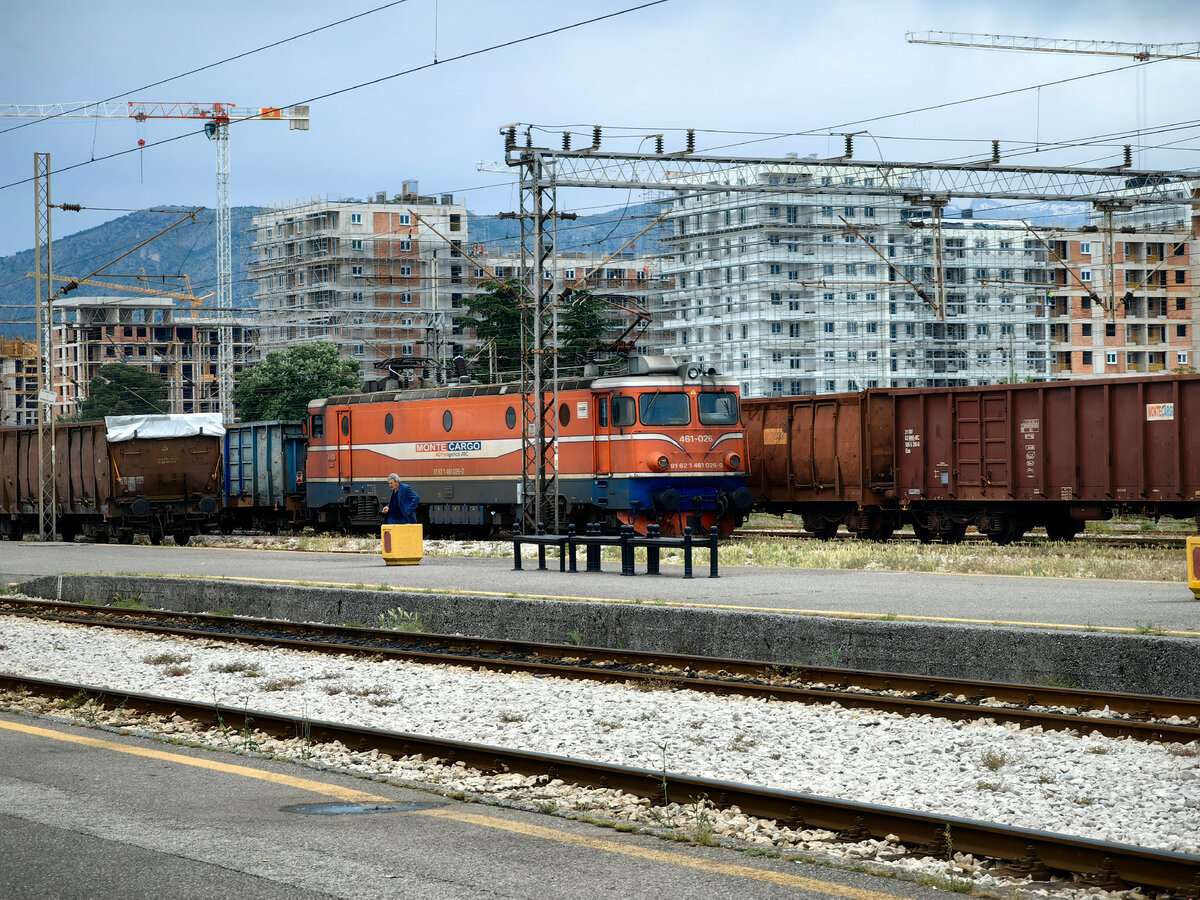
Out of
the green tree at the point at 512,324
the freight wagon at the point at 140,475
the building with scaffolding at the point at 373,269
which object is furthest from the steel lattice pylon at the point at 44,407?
the building with scaffolding at the point at 373,269

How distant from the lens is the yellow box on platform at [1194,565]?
15.4m

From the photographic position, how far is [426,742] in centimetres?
954

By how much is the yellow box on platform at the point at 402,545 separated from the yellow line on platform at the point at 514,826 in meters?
13.2

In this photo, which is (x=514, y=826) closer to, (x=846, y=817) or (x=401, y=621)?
(x=846, y=817)

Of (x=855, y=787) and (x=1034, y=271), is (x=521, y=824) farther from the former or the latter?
(x=1034, y=271)

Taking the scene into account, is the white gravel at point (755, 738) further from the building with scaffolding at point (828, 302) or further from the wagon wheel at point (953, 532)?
the building with scaffolding at point (828, 302)

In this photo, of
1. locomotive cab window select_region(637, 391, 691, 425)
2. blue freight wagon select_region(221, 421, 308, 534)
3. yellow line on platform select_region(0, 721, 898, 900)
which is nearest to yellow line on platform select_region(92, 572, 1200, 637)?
yellow line on platform select_region(0, 721, 898, 900)

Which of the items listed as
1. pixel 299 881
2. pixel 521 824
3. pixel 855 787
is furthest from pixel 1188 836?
pixel 299 881

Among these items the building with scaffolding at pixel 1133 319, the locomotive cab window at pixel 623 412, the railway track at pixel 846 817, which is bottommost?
the railway track at pixel 846 817

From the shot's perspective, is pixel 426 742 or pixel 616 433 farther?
pixel 616 433

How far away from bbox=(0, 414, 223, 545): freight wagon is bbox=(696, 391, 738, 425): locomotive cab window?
48.9 feet

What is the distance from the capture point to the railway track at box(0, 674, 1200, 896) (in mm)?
6230

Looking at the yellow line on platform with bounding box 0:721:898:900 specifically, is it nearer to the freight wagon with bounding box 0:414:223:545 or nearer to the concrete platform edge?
the concrete platform edge

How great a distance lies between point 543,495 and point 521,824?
72.7 feet
